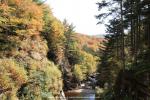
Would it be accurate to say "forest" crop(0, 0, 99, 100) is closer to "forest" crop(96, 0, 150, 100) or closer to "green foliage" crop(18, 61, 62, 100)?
"green foliage" crop(18, 61, 62, 100)

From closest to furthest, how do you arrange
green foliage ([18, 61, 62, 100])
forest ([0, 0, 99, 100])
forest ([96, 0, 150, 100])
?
forest ([96, 0, 150, 100]) → forest ([0, 0, 99, 100]) → green foliage ([18, 61, 62, 100])

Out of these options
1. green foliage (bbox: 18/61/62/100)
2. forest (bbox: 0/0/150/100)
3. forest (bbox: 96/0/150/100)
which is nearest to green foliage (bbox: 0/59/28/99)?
forest (bbox: 0/0/150/100)

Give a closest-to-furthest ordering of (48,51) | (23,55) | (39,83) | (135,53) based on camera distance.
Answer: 1. (135,53)
2. (23,55)
3. (39,83)
4. (48,51)

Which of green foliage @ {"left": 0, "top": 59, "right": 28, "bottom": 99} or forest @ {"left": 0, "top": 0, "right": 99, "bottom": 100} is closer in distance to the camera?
green foliage @ {"left": 0, "top": 59, "right": 28, "bottom": 99}

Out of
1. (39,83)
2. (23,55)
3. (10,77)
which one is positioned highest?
(23,55)

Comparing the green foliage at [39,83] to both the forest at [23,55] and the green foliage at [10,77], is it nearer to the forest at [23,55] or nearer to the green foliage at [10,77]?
the forest at [23,55]

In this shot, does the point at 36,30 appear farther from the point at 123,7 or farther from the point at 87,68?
the point at 87,68

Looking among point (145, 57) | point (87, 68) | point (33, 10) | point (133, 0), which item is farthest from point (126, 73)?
point (87, 68)

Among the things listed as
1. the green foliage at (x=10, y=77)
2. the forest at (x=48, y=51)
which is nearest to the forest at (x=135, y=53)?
the forest at (x=48, y=51)

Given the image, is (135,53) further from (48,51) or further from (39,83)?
(48,51)

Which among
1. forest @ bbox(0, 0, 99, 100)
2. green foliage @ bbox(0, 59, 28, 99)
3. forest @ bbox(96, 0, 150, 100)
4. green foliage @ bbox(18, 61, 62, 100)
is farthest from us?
green foliage @ bbox(18, 61, 62, 100)

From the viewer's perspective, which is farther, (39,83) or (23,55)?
(39,83)

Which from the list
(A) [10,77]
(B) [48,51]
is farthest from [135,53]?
(B) [48,51]

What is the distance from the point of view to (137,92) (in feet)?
86.0
